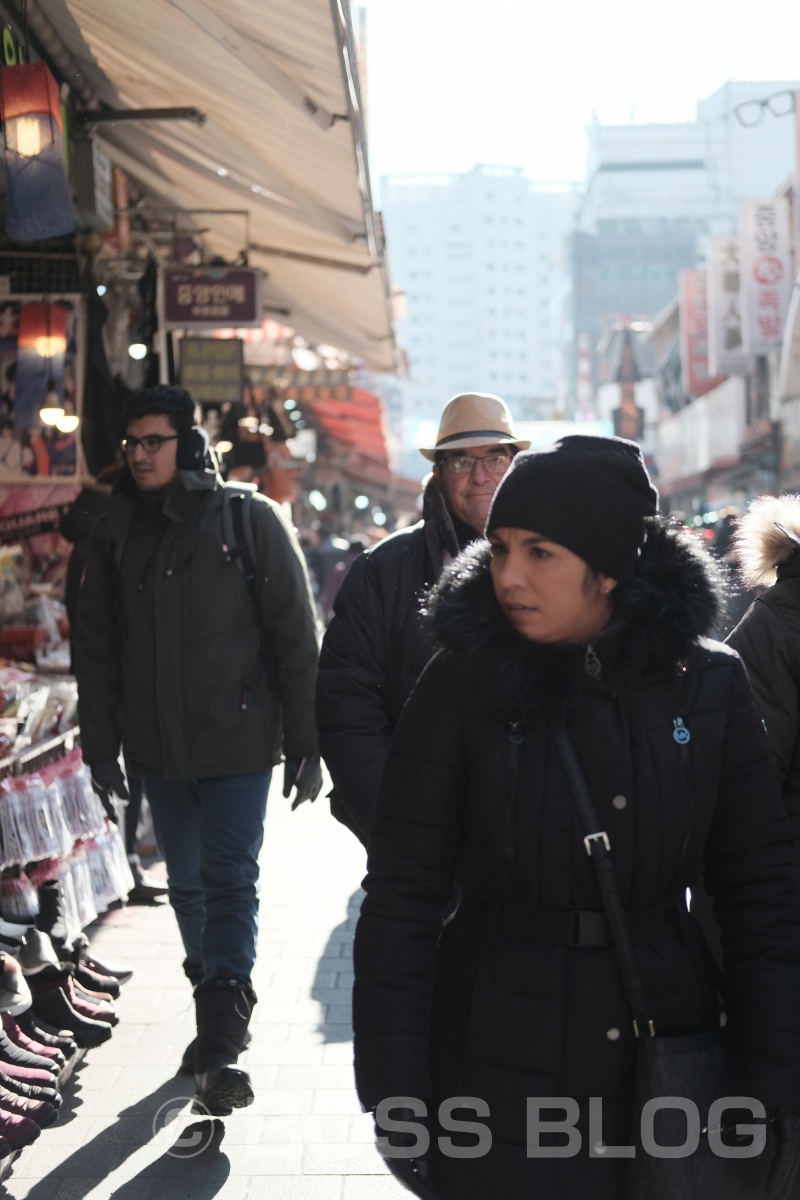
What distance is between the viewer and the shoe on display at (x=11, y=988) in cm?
451

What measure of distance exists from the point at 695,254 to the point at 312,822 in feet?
455

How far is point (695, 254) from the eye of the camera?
462ft

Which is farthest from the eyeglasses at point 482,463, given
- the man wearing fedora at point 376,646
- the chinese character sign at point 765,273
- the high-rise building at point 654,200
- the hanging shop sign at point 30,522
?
the high-rise building at point 654,200

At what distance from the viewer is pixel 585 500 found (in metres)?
2.41

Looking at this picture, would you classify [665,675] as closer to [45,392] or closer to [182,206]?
[45,392]

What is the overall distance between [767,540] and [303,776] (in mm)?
1914

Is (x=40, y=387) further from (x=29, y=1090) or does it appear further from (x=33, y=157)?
(x=29, y=1090)

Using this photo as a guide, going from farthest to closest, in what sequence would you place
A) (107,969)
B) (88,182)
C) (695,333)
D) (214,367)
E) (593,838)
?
(695,333) → (214,367) → (88,182) → (107,969) → (593,838)

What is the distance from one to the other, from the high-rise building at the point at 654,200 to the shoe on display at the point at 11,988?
387 ft

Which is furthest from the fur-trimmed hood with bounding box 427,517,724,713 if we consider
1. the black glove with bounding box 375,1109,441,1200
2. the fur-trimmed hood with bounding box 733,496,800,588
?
the fur-trimmed hood with bounding box 733,496,800,588

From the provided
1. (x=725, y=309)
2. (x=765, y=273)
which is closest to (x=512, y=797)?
(x=765, y=273)

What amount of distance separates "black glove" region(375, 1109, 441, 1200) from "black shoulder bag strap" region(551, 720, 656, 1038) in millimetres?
395

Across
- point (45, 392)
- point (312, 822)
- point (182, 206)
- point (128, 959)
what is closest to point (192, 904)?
point (128, 959)

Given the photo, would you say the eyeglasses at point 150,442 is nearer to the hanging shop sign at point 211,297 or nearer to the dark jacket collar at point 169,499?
the dark jacket collar at point 169,499
